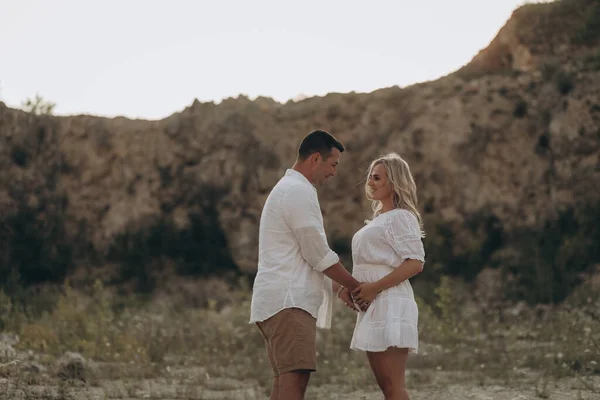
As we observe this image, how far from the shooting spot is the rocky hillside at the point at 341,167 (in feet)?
50.5

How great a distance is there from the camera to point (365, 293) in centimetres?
466

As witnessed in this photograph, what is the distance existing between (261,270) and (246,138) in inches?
512

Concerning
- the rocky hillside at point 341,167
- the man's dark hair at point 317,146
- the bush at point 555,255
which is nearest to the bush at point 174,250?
the rocky hillside at point 341,167

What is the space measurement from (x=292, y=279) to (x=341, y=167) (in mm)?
12658

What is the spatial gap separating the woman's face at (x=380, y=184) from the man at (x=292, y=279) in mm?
477

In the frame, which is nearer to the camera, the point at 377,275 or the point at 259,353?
the point at 377,275

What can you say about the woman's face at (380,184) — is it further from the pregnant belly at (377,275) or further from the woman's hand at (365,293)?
Answer: the woman's hand at (365,293)

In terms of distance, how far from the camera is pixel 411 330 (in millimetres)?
4598

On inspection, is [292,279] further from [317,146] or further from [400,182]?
[400,182]

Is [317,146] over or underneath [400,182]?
over

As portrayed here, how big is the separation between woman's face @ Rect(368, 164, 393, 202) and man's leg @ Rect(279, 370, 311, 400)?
3.79ft

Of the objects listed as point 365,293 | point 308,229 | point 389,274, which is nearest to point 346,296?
point 365,293

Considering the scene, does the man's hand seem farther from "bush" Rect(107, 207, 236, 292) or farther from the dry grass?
"bush" Rect(107, 207, 236, 292)

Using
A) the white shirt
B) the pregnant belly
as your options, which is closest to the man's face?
the white shirt
